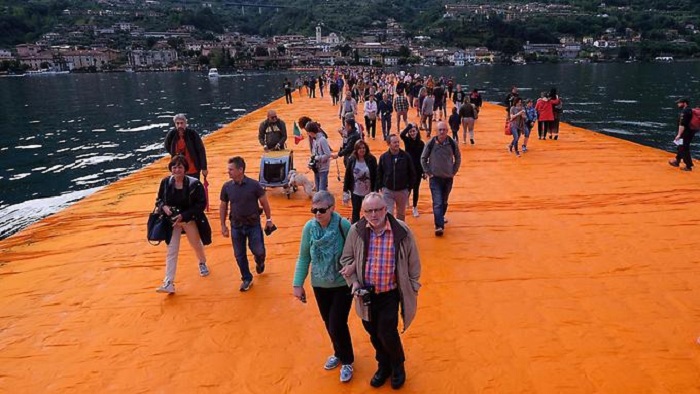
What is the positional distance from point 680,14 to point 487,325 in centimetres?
23675

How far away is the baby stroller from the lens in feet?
30.6

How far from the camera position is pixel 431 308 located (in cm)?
529

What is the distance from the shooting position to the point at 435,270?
620cm

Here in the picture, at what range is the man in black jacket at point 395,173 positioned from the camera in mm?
6348

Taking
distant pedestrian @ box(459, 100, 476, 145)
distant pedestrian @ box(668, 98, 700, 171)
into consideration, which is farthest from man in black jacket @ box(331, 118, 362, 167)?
distant pedestrian @ box(668, 98, 700, 171)

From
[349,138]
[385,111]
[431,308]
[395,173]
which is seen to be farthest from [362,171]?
[385,111]

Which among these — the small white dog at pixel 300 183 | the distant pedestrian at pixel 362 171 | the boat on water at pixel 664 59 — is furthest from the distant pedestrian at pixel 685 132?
the boat on water at pixel 664 59

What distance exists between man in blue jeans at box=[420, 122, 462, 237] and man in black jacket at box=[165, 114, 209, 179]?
3258 millimetres

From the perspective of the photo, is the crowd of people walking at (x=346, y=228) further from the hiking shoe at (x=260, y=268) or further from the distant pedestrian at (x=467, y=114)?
the distant pedestrian at (x=467, y=114)

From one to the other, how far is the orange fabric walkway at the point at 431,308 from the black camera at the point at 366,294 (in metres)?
0.93

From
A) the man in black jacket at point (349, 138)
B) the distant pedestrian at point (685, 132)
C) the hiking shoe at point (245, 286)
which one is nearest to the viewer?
the hiking shoe at point (245, 286)

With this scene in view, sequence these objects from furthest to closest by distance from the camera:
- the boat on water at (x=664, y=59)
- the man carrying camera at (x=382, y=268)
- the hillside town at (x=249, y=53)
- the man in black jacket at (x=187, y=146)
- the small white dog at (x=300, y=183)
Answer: the hillside town at (x=249, y=53)
the boat on water at (x=664, y=59)
the small white dog at (x=300, y=183)
the man in black jacket at (x=187, y=146)
the man carrying camera at (x=382, y=268)

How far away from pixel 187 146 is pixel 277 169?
270cm

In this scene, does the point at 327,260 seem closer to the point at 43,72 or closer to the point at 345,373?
the point at 345,373
